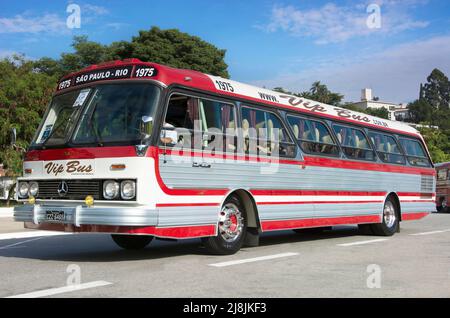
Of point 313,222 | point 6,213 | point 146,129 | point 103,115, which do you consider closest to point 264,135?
point 313,222

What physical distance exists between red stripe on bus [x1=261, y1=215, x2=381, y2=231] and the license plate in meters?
3.34

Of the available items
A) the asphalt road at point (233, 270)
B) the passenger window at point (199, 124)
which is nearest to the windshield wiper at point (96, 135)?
the passenger window at point (199, 124)

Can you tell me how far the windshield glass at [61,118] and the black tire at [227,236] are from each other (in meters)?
2.62

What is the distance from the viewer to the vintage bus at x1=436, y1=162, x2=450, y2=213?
102 ft

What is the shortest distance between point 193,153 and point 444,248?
5.35 metres

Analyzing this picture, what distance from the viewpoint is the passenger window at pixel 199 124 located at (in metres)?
8.03

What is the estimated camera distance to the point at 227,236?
8945 mm

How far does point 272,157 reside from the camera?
10047 mm

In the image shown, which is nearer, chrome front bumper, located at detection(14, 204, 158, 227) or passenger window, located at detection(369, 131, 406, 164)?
chrome front bumper, located at detection(14, 204, 158, 227)

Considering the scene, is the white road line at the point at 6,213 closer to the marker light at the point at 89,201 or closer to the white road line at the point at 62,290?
the marker light at the point at 89,201

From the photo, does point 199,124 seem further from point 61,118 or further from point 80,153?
point 61,118

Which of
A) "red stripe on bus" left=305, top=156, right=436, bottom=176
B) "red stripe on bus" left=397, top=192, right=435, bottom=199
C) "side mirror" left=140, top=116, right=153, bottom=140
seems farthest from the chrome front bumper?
"red stripe on bus" left=397, top=192, right=435, bottom=199

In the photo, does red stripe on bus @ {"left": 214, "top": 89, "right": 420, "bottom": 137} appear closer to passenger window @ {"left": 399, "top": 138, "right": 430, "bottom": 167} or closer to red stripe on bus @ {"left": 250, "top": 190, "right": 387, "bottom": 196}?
passenger window @ {"left": 399, "top": 138, "right": 430, "bottom": 167}
